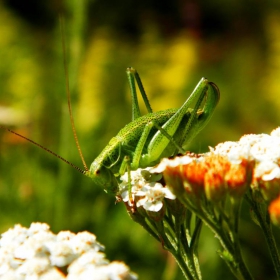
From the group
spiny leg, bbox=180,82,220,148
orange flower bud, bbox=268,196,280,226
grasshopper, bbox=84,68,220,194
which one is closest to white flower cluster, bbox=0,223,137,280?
orange flower bud, bbox=268,196,280,226

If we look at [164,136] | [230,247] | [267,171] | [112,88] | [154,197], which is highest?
[112,88]

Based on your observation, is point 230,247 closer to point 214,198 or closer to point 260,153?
point 214,198

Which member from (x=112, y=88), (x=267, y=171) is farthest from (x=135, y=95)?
(x=112, y=88)

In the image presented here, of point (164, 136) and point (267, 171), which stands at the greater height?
point (164, 136)

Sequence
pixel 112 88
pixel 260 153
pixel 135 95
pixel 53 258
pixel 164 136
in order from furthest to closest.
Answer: pixel 112 88, pixel 135 95, pixel 164 136, pixel 260 153, pixel 53 258

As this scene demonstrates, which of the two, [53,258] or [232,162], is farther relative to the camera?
[232,162]

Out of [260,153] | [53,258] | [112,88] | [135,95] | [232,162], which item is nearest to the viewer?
[53,258]
